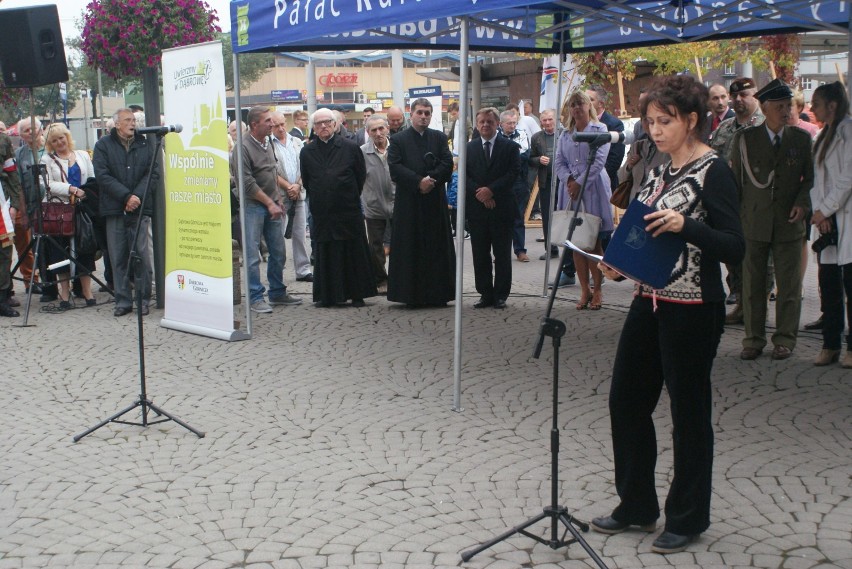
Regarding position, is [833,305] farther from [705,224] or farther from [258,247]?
[258,247]

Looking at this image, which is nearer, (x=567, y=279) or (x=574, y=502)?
(x=574, y=502)

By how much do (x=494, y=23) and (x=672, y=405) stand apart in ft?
15.5

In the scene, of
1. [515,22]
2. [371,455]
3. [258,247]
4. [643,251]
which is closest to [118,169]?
[258,247]

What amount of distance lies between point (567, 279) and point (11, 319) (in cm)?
602

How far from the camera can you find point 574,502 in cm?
477

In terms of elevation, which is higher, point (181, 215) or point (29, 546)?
point (181, 215)

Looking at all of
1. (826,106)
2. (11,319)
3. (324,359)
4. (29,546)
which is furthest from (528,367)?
(11,319)

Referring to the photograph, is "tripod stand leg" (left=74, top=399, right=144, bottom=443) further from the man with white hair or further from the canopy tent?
the man with white hair

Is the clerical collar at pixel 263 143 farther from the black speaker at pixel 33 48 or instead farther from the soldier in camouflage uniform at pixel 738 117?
the soldier in camouflage uniform at pixel 738 117

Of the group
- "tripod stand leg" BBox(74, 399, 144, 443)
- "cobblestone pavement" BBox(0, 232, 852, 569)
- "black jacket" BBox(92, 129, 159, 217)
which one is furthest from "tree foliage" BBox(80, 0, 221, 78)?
"tripod stand leg" BBox(74, 399, 144, 443)

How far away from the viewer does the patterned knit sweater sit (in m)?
3.92

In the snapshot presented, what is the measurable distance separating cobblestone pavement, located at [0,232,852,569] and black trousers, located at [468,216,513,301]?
1101 mm

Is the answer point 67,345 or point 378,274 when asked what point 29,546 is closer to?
point 67,345

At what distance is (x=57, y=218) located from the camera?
10.7m
